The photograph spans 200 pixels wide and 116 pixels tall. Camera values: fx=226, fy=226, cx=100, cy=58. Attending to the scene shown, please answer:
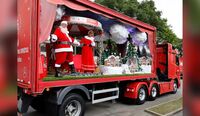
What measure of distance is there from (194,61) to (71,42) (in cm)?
592

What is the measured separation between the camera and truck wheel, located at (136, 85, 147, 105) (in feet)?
29.6

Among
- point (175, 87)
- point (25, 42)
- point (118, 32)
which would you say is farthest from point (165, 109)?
point (25, 42)

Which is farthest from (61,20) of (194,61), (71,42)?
(194,61)

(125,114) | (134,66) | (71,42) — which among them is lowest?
(125,114)

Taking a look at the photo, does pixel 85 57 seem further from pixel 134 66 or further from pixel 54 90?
pixel 134 66

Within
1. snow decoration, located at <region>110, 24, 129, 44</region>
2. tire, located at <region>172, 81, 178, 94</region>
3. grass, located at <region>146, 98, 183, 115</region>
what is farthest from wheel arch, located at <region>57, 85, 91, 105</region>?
tire, located at <region>172, 81, 178, 94</region>

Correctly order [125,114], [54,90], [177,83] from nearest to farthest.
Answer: [54,90] < [125,114] < [177,83]

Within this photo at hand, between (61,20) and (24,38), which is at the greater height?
(61,20)

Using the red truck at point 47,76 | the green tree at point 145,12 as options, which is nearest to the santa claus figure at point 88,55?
the red truck at point 47,76

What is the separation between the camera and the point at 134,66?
365 inches

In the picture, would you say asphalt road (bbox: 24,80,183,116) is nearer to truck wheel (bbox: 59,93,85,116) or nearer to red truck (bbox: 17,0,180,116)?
red truck (bbox: 17,0,180,116)

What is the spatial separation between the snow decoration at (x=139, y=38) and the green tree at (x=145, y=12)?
48.9 ft

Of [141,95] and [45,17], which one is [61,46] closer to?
[45,17]

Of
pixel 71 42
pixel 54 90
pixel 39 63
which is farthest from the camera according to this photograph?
pixel 71 42
